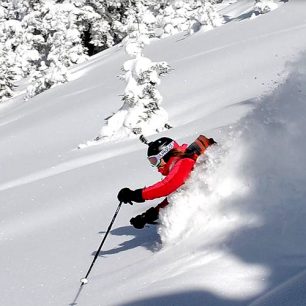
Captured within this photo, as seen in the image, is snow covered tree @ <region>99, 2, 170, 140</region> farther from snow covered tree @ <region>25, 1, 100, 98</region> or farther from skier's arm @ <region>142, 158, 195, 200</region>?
snow covered tree @ <region>25, 1, 100, 98</region>

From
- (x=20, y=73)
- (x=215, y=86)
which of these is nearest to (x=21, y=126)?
(x=215, y=86)

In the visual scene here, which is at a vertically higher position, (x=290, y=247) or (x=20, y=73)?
(x=290, y=247)

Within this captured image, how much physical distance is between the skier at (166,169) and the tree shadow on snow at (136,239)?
0.30 m

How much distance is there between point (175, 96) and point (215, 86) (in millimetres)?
1651

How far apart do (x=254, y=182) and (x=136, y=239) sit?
2.03 meters

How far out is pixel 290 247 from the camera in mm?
4191

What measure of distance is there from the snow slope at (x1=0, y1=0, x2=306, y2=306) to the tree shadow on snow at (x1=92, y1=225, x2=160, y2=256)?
3 cm

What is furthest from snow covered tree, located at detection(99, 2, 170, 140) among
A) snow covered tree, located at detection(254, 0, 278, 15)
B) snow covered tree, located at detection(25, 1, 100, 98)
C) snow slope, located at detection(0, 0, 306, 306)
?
snow covered tree, located at detection(25, 1, 100, 98)

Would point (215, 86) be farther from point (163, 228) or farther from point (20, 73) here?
point (20, 73)

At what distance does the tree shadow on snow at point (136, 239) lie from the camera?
6622 mm

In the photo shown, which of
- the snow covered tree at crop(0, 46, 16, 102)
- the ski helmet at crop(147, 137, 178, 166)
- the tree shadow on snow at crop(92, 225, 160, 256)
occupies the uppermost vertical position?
the ski helmet at crop(147, 137, 178, 166)

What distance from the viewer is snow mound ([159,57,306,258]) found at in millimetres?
4906

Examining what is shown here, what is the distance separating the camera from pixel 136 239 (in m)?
7.06

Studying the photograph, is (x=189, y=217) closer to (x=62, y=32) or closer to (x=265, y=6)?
(x=265, y=6)
